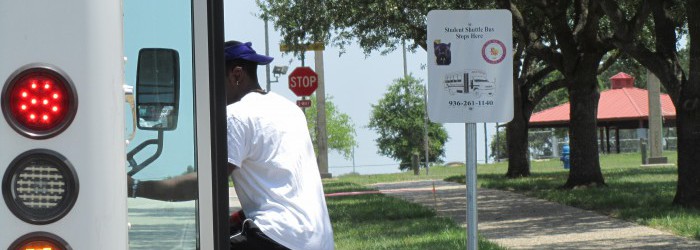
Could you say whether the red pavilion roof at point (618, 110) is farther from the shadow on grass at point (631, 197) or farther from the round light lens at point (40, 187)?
the round light lens at point (40, 187)

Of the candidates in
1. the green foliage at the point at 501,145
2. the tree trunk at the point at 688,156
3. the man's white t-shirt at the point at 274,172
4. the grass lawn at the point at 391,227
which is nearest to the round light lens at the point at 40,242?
the man's white t-shirt at the point at 274,172

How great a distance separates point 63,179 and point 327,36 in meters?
26.7

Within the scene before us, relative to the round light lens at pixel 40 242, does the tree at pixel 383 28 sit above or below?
above

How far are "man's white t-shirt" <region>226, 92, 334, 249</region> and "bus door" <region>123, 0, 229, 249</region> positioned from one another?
0.86m

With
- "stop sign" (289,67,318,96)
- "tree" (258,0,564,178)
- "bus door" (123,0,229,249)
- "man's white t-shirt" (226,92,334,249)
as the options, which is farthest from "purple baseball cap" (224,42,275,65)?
"stop sign" (289,67,318,96)

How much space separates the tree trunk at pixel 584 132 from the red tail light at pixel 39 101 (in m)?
22.4

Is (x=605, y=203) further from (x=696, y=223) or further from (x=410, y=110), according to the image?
(x=410, y=110)

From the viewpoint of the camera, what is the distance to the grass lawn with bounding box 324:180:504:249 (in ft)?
45.0

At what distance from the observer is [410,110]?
6022 cm

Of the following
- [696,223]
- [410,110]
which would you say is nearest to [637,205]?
[696,223]

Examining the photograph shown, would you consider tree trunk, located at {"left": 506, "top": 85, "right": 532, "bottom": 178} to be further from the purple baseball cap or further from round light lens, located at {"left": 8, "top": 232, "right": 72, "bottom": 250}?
round light lens, located at {"left": 8, "top": 232, "right": 72, "bottom": 250}

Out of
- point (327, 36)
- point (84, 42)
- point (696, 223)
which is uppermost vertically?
point (327, 36)

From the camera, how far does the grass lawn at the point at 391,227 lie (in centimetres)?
1373

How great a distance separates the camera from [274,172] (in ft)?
15.0
